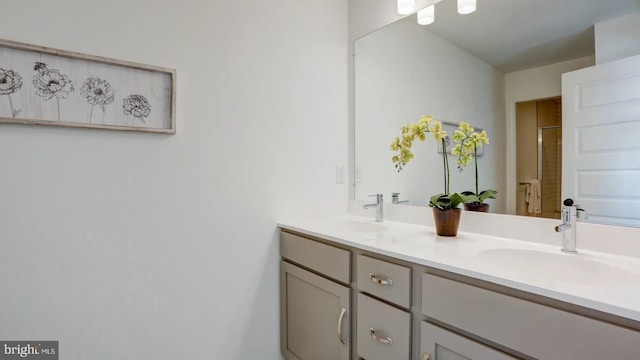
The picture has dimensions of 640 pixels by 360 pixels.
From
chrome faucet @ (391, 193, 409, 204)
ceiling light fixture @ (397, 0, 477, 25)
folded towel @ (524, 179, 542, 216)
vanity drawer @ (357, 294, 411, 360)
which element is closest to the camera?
vanity drawer @ (357, 294, 411, 360)

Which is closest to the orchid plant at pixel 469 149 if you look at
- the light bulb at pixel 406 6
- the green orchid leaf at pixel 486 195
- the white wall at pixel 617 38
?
the green orchid leaf at pixel 486 195

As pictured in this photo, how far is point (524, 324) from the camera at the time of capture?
0.79 metres

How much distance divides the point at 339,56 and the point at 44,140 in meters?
1.56

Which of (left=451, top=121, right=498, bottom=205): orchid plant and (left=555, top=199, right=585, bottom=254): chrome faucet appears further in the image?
(left=451, top=121, right=498, bottom=205): orchid plant

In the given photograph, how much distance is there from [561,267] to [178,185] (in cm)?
152

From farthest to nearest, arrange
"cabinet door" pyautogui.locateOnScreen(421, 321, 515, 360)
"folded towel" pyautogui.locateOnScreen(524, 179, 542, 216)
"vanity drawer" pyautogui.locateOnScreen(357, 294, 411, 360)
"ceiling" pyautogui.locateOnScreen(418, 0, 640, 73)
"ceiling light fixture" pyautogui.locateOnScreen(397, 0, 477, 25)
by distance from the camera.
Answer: "ceiling light fixture" pyautogui.locateOnScreen(397, 0, 477, 25)
"folded towel" pyautogui.locateOnScreen(524, 179, 542, 216)
"ceiling" pyautogui.locateOnScreen(418, 0, 640, 73)
"vanity drawer" pyautogui.locateOnScreen(357, 294, 411, 360)
"cabinet door" pyautogui.locateOnScreen(421, 321, 515, 360)

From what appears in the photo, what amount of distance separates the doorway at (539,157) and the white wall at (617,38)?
194 millimetres

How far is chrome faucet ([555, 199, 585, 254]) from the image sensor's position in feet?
3.71

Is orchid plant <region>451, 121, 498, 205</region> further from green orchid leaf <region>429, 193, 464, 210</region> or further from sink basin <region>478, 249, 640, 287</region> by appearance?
sink basin <region>478, 249, 640, 287</region>

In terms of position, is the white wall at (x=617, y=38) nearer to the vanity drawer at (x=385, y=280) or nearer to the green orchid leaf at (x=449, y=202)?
the green orchid leaf at (x=449, y=202)

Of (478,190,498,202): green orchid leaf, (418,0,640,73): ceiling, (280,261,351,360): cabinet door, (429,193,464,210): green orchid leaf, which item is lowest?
(280,261,351,360): cabinet door

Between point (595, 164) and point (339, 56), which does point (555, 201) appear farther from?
point (339, 56)

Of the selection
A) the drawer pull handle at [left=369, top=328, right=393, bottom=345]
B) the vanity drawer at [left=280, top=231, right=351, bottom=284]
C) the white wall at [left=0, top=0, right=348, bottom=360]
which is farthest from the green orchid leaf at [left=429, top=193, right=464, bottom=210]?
the white wall at [left=0, top=0, right=348, bottom=360]

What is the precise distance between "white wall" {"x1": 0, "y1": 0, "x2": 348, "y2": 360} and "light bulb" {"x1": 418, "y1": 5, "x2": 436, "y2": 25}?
536 millimetres
